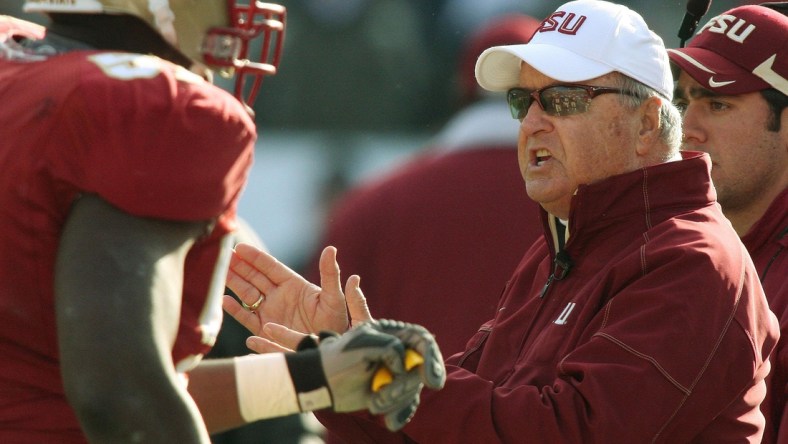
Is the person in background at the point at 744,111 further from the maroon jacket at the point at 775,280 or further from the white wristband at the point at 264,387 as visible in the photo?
the white wristband at the point at 264,387

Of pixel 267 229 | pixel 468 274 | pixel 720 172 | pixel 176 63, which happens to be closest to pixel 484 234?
pixel 468 274

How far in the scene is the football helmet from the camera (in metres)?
2.01

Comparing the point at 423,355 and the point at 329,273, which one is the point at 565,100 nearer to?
the point at 329,273

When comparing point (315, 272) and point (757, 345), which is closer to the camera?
point (757, 345)

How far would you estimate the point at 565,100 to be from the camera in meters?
3.09

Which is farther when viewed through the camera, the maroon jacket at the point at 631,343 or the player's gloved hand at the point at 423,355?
the maroon jacket at the point at 631,343

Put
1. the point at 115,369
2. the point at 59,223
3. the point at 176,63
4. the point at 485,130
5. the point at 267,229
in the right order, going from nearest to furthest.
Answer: the point at 115,369
the point at 59,223
the point at 176,63
the point at 485,130
the point at 267,229

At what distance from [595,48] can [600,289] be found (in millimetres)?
682

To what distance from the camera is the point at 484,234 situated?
3.79 m

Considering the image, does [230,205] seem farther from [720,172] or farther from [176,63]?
[720,172]

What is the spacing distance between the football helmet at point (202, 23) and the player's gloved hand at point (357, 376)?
0.49 meters

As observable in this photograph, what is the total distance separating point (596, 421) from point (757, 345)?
1.46 ft

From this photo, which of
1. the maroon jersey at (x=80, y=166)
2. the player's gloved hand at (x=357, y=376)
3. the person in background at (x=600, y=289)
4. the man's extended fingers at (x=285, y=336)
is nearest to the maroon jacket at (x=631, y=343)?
the person in background at (x=600, y=289)

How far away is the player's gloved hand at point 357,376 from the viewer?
1.99 m
